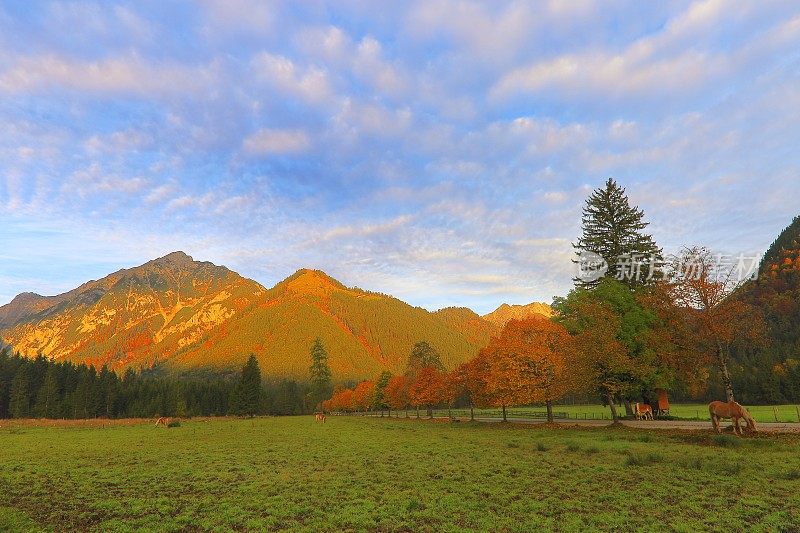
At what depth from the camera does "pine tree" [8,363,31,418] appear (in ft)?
345

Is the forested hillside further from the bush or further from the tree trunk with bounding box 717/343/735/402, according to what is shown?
the bush

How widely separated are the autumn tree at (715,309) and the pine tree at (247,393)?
112 m

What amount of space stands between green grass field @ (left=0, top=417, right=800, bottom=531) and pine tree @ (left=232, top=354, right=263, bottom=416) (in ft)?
310

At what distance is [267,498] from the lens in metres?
16.3

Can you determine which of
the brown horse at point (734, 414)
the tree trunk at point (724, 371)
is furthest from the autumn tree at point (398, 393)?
the brown horse at point (734, 414)

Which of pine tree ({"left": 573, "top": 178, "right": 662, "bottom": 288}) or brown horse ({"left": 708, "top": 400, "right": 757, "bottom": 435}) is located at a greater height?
pine tree ({"left": 573, "top": 178, "right": 662, "bottom": 288})

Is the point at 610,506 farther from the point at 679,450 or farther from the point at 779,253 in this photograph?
the point at 779,253

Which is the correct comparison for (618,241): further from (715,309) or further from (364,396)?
(364,396)

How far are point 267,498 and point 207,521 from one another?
128 inches

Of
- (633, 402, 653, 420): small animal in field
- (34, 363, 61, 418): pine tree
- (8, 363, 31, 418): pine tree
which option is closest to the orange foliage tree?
(34, 363, 61, 418): pine tree

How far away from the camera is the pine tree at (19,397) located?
105 meters

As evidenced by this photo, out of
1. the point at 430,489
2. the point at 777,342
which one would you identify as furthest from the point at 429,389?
the point at 777,342

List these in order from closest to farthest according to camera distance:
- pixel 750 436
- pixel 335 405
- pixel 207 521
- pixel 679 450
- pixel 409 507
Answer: pixel 207 521, pixel 409 507, pixel 679 450, pixel 750 436, pixel 335 405

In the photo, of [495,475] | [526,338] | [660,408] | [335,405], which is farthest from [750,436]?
[335,405]
